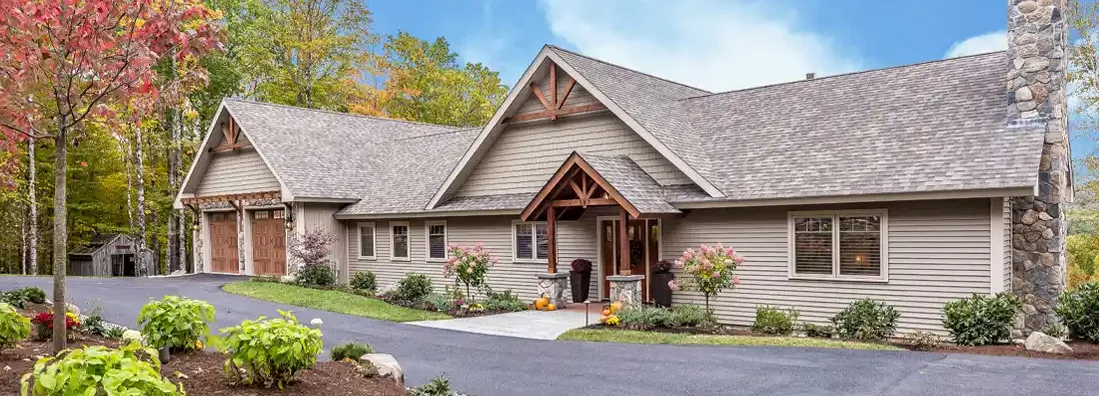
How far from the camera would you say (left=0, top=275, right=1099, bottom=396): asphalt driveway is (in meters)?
8.66

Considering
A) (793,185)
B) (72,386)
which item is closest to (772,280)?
(793,185)

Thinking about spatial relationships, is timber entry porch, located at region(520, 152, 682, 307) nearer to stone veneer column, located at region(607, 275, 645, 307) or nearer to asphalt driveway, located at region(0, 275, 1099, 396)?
stone veneer column, located at region(607, 275, 645, 307)

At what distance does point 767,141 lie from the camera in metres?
16.5

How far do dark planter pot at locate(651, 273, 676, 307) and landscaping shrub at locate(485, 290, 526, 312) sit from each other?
318 cm

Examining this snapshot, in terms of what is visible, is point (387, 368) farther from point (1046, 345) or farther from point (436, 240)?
point (436, 240)

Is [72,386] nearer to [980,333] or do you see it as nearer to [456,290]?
[980,333]

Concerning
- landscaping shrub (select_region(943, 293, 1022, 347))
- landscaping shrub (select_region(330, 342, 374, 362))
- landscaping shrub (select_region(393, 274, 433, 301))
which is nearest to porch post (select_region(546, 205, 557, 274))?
landscaping shrub (select_region(393, 274, 433, 301))

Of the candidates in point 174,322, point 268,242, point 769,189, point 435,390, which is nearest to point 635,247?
point 769,189

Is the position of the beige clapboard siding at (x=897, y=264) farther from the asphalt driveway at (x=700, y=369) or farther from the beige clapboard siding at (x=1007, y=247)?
the asphalt driveway at (x=700, y=369)

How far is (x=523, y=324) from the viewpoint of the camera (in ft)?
47.9

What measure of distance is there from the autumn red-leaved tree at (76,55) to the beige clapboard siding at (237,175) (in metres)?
16.9

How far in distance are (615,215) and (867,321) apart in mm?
6269

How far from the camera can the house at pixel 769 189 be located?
13.1 metres

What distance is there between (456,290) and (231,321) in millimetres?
5344
